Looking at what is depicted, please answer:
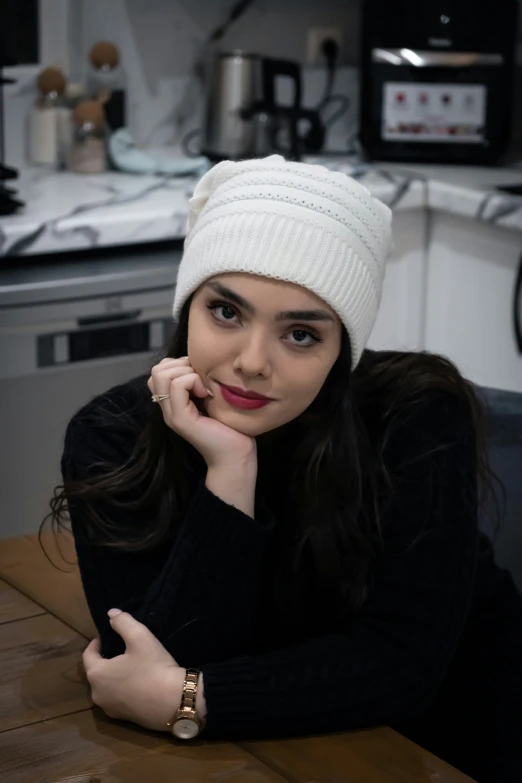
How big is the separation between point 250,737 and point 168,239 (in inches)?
62.4

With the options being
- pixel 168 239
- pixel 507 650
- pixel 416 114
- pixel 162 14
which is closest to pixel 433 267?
pixel 416 114

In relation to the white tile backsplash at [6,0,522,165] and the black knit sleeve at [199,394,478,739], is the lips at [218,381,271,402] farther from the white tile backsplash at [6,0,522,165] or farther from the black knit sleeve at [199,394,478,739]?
the white tile backsplash at [6,0,522,165]

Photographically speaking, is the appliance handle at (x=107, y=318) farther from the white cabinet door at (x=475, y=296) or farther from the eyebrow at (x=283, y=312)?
the eyebrow at (x=283, y=312)

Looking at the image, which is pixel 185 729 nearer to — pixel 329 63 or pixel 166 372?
pixel 166 372

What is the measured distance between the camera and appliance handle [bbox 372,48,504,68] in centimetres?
315

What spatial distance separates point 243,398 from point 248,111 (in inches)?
76.3

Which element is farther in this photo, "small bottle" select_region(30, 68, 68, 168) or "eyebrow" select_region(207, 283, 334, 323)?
"small bottle" select_region(30, 68, 68, 168)

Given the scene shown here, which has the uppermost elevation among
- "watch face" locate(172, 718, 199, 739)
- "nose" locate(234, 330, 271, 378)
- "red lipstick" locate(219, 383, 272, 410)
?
"nose" locate(234, 330, 271, 378)

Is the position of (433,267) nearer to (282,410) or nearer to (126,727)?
(282,410)

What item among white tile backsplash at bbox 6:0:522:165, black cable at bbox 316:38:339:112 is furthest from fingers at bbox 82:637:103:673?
black cable at bbox 316:38:339:112

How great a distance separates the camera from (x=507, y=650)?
1502 millimetres

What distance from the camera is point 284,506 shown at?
4.69 feet

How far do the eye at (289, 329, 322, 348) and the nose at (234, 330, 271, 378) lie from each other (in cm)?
5

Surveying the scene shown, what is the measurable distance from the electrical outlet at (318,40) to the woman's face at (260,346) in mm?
2351
